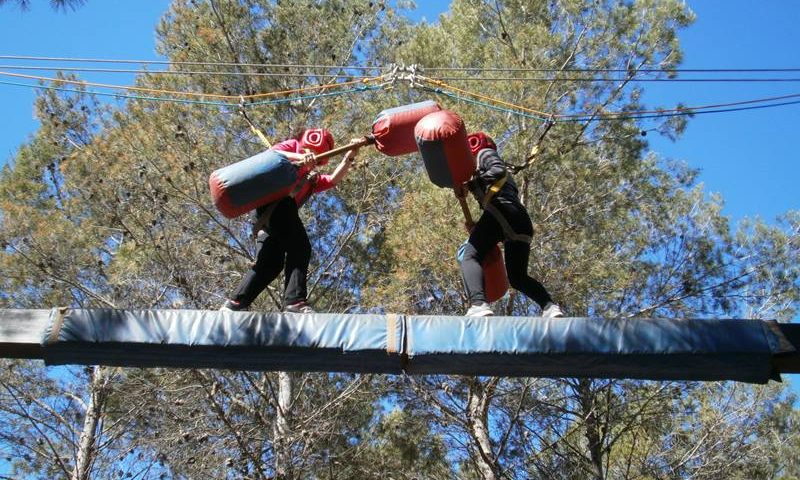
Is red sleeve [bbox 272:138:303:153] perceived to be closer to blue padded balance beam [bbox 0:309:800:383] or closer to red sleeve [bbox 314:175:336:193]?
red sleeve [bbox 314:175:336:193]

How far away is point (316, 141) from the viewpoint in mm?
5742

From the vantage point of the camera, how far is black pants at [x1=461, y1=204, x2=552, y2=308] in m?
5.46

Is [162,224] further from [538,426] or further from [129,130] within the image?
[538,426]

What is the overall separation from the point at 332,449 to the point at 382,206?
3300 mm

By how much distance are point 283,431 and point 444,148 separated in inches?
213

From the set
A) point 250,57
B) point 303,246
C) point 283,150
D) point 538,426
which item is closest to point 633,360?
point 303,246

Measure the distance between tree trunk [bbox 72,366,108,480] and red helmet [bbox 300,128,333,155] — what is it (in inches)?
236

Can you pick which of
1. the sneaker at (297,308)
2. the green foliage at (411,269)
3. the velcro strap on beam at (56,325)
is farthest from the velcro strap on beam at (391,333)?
the green foliage at (411,269)

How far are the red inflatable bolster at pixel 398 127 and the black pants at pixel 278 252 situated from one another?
2.52 feet

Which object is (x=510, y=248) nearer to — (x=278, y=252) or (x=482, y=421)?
(x=278, y=252)

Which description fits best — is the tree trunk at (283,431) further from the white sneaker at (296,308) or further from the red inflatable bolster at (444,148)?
the red inflatable bolster at (444,148)

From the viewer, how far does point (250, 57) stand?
1352 cm

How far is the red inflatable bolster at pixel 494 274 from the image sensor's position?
5668 mm

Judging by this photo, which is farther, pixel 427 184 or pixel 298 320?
pixel 427 184
